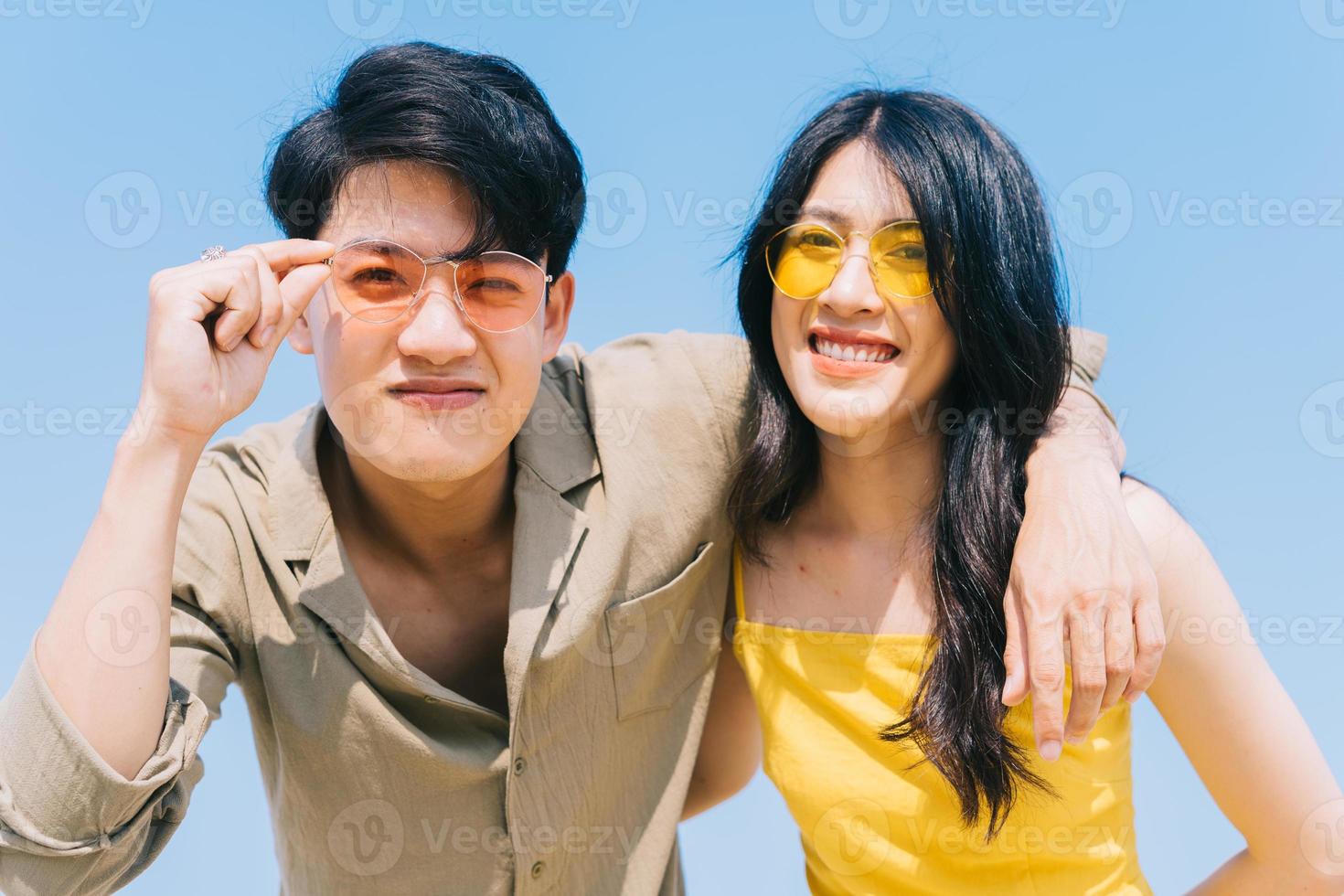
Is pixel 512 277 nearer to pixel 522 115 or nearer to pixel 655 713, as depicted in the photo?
pixel 522 115

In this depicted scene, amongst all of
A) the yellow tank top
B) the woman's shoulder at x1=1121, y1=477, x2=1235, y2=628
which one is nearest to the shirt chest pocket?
the yellow tank top

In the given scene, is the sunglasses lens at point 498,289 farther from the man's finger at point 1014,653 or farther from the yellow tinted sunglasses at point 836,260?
the man's finger at point 1014,653

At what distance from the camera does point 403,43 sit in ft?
9.91

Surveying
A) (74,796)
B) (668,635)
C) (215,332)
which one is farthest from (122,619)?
(668,635)

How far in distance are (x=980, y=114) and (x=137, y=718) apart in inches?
91.9

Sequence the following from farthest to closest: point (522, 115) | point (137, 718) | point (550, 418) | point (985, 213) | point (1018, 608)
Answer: point (550, 418) → point (522, 115) → point (985, 213) → point (1018, 608) → point (137, 718)

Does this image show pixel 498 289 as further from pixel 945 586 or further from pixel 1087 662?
pixel 1087 662

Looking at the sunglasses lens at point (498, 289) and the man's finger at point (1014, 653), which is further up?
the sunglasses lens at point (498, 289)

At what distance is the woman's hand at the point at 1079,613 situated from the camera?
2377 millimetres

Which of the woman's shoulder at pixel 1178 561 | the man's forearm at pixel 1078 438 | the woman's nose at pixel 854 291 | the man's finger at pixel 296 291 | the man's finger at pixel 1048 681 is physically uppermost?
the woman's nose at pixel 854 291

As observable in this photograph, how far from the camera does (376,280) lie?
109 inches

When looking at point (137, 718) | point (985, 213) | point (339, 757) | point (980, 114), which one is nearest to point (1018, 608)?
point (985, 213)

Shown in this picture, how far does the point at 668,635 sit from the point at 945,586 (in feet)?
2.50

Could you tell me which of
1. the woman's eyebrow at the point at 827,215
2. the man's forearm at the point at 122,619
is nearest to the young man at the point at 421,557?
the man's forearm at the point at 122,619
